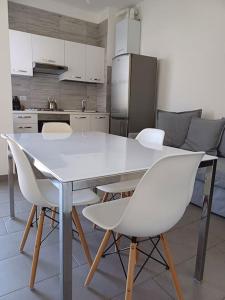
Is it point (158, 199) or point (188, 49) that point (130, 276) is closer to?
point (158, 199)

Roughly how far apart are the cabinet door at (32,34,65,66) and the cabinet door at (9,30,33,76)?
0.09 meters

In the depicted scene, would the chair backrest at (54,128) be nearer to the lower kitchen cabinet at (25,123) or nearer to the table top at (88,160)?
the table top at (88,160)

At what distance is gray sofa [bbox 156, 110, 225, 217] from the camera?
88.0 inches

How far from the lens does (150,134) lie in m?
2.14

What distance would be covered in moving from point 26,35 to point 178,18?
2407 millimetres

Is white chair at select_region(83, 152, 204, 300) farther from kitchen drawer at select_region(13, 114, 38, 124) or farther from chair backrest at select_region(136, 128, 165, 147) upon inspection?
kitchen drawer at select_region(13, 114, 38, 124)

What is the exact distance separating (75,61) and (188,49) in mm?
1989

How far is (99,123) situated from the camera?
443 centimetres

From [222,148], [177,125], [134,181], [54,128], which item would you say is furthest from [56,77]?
[134,181]

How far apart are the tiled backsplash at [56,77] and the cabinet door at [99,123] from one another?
34cm

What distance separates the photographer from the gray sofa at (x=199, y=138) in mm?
2234

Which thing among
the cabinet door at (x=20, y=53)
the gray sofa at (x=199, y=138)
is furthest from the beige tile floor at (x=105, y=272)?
the cabinet door at (x=20, y=53)

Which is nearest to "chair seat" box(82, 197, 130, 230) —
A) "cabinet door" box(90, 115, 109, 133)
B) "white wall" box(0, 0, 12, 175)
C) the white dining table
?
the white dining table

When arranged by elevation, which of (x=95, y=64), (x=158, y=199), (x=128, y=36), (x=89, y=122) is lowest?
(x=158, y=199)
